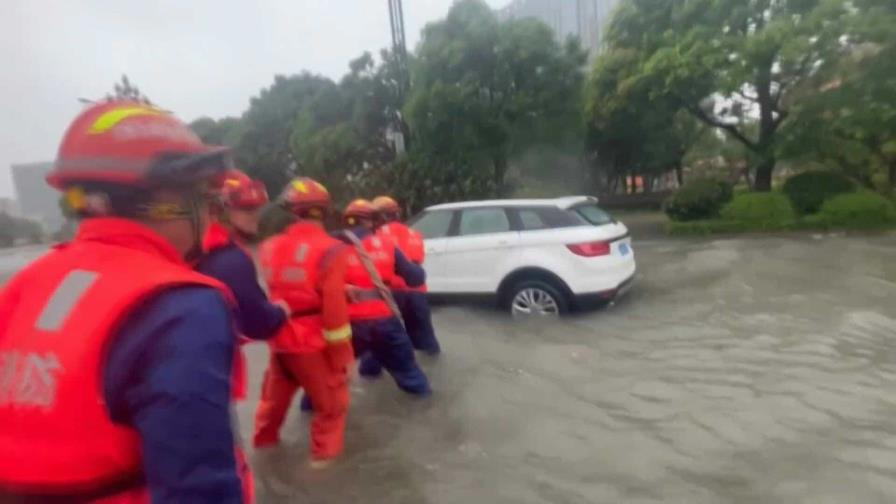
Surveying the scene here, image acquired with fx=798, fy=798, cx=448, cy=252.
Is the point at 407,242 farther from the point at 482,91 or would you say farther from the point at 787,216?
the point at 482,91

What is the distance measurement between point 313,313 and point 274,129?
24.3 metres

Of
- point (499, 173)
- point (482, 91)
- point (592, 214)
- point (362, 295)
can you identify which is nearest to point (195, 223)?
point (362, 295)

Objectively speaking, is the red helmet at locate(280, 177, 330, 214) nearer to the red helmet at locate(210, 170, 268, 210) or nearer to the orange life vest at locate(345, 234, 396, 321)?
the red helmet at locate(210, 170, 268, 210)

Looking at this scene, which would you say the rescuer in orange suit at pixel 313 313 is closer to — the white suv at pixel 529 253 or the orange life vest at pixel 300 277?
the orange life vest at pixel 300 277

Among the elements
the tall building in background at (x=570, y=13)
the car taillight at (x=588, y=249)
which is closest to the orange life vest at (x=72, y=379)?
the car taillight at (x=588, y=249)

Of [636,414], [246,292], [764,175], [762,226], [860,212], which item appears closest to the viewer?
[246,292]

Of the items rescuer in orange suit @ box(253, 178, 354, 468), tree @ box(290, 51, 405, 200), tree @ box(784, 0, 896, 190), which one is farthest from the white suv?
tree @ box(290, 51, 405, 200)

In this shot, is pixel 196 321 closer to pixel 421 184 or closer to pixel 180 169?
pixel 180 169

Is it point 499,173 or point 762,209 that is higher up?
point 499,173

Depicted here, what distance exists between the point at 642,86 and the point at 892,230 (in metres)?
6.70

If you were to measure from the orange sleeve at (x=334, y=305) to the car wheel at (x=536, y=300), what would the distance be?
4.40 m

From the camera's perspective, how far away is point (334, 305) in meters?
4.57

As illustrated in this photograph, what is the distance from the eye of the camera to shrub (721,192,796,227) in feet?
56.0

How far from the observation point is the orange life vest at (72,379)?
144 centimetres
